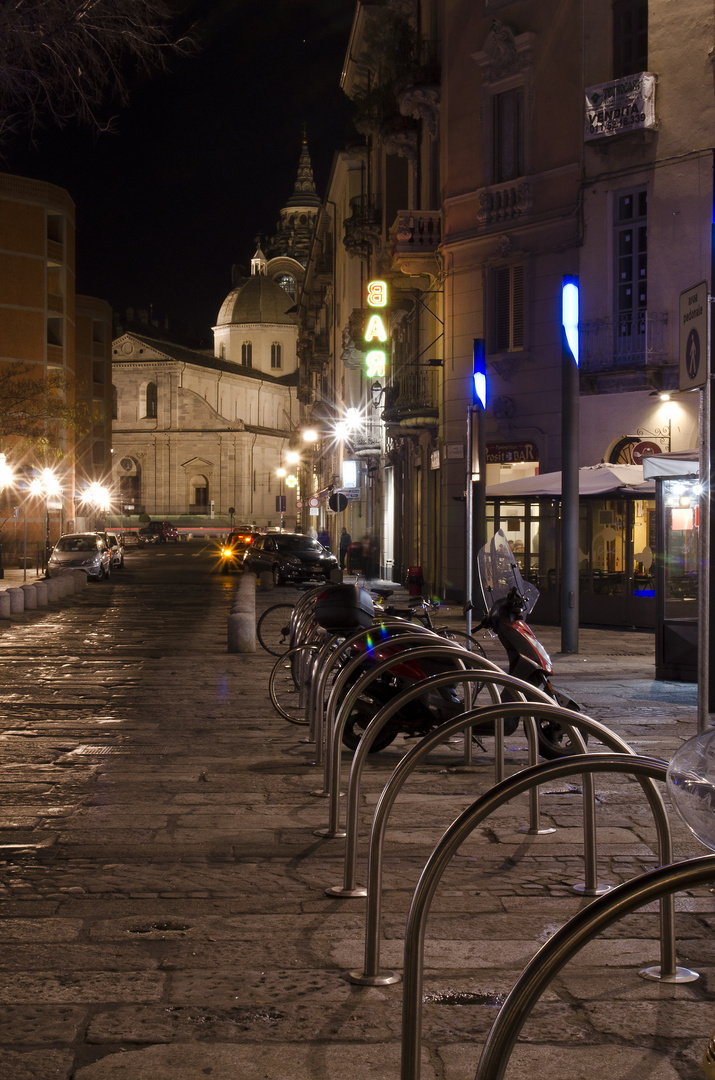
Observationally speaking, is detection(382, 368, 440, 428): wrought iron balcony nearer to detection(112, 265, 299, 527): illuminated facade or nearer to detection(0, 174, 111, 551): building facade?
detection(0, 174, 111, 551): building facade

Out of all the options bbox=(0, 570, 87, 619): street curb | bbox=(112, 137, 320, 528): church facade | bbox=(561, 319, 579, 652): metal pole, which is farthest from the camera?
bbox=(112, 137, 320, 528): church facade

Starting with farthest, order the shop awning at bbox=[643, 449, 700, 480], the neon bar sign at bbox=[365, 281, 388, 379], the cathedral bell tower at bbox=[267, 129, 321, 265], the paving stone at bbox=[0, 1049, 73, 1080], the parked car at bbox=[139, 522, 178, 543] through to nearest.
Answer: the cathedral bell tower at bbox=[267, 129, 321, 265] → the parked car at bbox=[139, 522, 178, 543] → the neon bar sign at bbox=[365, 281, 388, 379] → the shop awning at bbox=[643, 449, 700, 480] → the paving stone at bbox=[0, 1049, 73, 1080]

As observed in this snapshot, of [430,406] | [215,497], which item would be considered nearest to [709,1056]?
[430,406]

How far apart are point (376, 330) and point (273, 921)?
34.4 metres

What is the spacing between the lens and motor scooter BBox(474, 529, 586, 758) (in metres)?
9.02

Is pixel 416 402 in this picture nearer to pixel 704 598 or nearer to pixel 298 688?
pixel 298 688

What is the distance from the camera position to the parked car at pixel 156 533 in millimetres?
85938

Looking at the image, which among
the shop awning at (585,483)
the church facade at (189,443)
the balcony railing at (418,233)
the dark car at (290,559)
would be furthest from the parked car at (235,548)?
the church facade at (189,443)

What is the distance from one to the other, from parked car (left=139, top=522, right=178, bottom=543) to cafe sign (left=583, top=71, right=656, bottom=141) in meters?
62.7

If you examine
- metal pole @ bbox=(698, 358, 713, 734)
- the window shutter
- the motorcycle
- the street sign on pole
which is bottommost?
the motorcycle

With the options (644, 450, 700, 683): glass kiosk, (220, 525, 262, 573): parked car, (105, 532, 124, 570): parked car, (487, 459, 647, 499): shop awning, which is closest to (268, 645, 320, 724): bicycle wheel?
(644, 450, 700, 683): glass kiosk

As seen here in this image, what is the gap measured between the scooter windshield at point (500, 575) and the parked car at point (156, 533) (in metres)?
75.4

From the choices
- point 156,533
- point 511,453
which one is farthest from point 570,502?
point 156,533

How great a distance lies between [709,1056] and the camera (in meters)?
2.59
